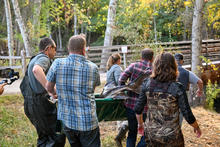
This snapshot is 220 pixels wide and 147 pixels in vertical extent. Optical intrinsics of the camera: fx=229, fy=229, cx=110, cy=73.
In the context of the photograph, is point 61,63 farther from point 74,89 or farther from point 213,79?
point 213,79

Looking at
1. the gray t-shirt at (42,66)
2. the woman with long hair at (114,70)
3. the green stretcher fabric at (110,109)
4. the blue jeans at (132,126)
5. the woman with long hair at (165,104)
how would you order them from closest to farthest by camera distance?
the woman with long hair at (165,104) < the gray t-shirt at (42,66) < the blue jeans at (132,126) < the green stretcher fabric at (110,109) < the woman with long hair at (114,70)

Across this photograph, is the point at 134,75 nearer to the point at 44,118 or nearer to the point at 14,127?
the point at 44,118

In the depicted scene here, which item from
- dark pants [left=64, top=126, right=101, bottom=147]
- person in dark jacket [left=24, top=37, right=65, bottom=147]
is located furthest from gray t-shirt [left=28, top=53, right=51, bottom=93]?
dark pants [left=64, top=126, right=101, bottom=147]

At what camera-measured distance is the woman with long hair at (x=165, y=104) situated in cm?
250

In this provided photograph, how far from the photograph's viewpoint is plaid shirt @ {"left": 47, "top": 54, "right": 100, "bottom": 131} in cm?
262

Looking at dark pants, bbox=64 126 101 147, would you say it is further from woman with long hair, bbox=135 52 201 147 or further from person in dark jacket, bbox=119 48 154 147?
person in dark jacket, bbox=119 48 154 147

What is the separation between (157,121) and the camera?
8.44ft

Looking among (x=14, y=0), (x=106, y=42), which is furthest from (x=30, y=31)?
(x=106, y=42)

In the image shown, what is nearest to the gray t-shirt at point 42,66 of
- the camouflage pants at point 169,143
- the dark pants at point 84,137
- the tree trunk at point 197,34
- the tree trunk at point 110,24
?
the dark pants at point 84,137

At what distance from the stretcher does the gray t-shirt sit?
3.20 ft

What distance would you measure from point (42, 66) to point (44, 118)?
77 centimetres

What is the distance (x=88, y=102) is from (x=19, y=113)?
494 cm

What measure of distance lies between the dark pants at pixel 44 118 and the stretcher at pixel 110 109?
0.76 metres

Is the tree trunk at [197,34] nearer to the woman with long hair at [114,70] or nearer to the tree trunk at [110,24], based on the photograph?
the woman with long hair at [114,70]
